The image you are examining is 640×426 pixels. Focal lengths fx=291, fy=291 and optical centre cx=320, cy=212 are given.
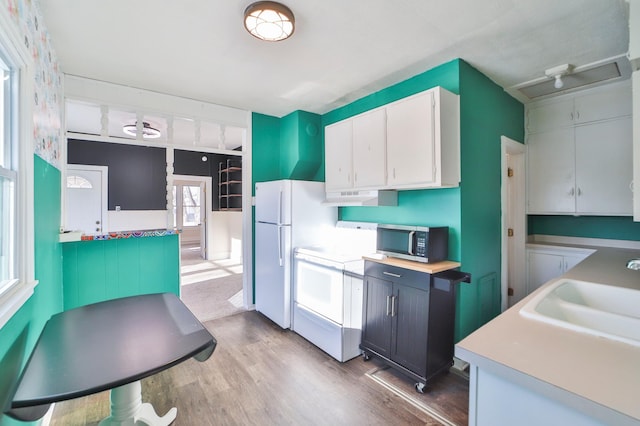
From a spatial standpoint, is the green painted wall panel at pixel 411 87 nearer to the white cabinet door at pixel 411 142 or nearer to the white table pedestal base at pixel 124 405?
the white cabinet door at pixel 411 142

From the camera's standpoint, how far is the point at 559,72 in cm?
260

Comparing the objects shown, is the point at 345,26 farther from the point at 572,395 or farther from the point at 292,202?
the point at 572,395

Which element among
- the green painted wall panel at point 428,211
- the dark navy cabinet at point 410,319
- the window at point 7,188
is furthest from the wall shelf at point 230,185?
the window at point 7,188

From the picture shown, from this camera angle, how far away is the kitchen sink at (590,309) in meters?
1.12

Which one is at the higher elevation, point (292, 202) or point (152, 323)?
point (292, 202)

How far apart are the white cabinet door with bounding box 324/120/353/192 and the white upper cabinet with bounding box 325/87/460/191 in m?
0.03

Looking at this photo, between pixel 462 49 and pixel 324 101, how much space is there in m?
1.55

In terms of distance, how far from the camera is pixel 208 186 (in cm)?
699

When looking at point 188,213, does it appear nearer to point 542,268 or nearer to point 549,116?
point 542,268

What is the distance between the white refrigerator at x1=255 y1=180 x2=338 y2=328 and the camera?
3119mm

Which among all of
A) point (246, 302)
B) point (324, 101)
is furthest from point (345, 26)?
point (246, 302)

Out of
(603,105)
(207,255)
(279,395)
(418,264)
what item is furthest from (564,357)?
(207,255)

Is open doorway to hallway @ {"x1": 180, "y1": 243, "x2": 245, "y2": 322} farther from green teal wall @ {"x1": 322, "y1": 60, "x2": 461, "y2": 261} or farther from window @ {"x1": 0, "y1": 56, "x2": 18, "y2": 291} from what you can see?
window @ {"x1": 0, "y1": 56, "x2": 18, "y2": 291}

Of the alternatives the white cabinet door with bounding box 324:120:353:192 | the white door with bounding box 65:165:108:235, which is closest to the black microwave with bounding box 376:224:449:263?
the white cabinet door with bounding box 324:120:353:192
